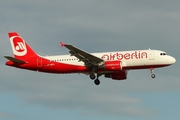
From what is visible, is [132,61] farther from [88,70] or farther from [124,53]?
[88,70]

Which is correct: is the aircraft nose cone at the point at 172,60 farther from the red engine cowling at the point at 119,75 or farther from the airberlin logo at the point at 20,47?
the airberlin logo at the point at 20,47

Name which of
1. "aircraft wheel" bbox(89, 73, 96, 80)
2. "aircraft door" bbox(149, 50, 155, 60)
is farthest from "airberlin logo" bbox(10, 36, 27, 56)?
"aircraft door" bbox(149, 50, 155, 60)

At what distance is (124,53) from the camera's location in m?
74.3

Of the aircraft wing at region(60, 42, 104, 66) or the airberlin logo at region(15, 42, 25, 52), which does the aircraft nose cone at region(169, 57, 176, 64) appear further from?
the airberlin logo at region(15, 42, 25, 52)

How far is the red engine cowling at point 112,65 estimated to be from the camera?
2876 inches

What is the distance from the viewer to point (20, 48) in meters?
80.9

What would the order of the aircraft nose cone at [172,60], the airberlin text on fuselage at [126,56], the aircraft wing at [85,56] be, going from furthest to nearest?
1. the aircraft nose cone at [172,60]
2. the airberlin text on fuselage at [126,56]
3. the aircraft wing at [85,56]

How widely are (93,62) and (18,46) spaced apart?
553 inches

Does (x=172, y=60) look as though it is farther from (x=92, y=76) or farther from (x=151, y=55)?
(x=92, y=76)

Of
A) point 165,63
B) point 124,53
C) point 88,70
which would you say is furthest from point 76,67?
point 165,63

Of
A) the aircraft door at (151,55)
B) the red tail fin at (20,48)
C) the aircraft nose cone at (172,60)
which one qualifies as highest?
the red tail fin at (20,48)

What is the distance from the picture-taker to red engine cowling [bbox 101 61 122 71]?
73.1m

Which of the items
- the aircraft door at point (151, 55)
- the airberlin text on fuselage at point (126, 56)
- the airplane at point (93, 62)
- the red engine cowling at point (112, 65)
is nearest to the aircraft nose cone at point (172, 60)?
the airplane at point (93, 62)

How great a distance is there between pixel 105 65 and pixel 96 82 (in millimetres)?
5185
